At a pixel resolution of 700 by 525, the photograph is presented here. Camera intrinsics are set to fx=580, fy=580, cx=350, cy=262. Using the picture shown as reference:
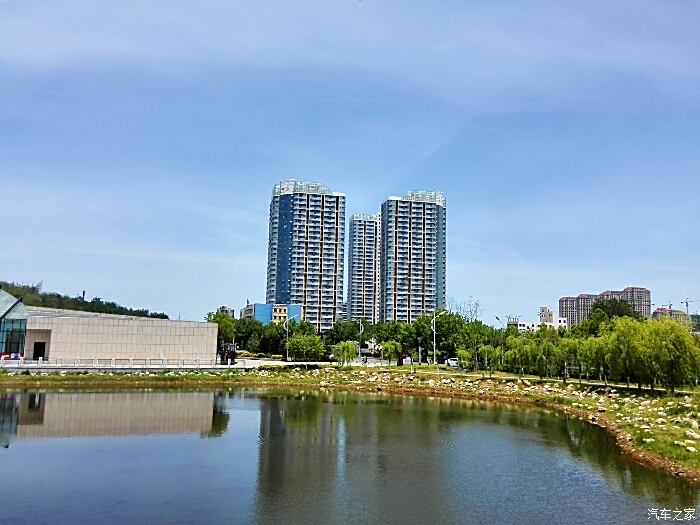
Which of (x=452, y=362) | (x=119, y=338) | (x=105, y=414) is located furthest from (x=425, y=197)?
(x=105, y=414)

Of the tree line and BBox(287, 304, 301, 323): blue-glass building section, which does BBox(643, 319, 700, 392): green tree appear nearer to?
the tree line

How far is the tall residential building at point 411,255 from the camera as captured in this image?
13175 centimetres

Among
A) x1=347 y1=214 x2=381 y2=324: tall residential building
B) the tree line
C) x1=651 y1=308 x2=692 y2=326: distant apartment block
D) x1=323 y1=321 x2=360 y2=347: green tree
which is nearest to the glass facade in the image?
the tree line

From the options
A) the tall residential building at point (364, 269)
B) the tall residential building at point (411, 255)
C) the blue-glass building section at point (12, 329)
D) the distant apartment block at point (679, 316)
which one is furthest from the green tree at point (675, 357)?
the tall residential building at point (364, 269)

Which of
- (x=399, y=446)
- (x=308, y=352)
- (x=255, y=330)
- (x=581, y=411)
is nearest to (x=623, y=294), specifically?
(x=255, y=330)

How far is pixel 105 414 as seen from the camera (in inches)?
1188

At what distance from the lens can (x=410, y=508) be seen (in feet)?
51.1

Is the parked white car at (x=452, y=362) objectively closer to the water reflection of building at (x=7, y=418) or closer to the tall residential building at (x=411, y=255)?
the water reflection of building at (x=7, y=418)

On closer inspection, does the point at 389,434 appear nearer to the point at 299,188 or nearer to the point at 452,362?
the point at 452,362

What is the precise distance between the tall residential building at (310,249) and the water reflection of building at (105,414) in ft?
295

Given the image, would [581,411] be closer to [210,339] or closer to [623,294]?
[210,339]

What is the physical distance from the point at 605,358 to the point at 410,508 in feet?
102

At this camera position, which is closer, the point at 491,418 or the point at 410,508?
the point at 410,508

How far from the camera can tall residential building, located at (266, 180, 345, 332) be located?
130125 millimetres
